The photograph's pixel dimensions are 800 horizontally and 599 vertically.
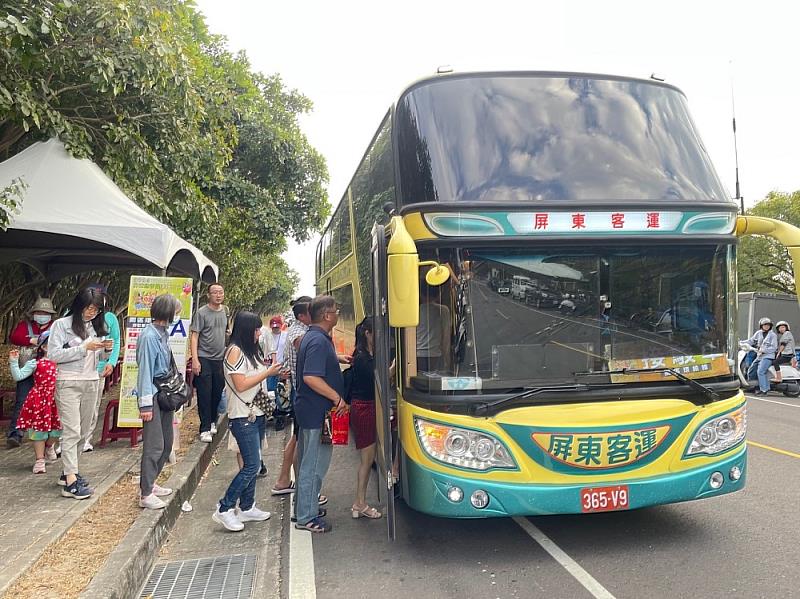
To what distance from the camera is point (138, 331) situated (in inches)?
278

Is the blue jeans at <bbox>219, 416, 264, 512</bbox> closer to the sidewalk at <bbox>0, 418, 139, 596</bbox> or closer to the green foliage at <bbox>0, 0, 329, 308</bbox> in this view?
the sidewalk at <bbox>0, 418, 139, 596</bbox>

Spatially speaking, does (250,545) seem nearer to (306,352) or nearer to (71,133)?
(306,352)

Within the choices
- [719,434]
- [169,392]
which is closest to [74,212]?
[169,392]

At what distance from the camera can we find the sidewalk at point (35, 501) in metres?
4.26

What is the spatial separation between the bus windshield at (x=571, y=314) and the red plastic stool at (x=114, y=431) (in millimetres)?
4756

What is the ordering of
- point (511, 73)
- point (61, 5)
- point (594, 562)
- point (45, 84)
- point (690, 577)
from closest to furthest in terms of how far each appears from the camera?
point (690, 577)
point (594, 562)
point (511, 73)
point (61, 5)
point (45, 84)

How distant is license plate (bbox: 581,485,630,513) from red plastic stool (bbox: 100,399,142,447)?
5447mm

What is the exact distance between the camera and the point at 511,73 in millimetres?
4668

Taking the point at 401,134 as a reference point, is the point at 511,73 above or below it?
above

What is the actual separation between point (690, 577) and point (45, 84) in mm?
7968

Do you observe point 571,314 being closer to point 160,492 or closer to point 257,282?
point 160,492

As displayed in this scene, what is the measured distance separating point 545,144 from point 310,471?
2974 millimetres

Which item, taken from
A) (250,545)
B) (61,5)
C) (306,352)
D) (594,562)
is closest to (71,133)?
(61,5)

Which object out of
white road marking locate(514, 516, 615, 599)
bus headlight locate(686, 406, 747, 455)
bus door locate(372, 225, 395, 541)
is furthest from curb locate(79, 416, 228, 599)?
bus headlight locate(686, 406, 747, 455)
